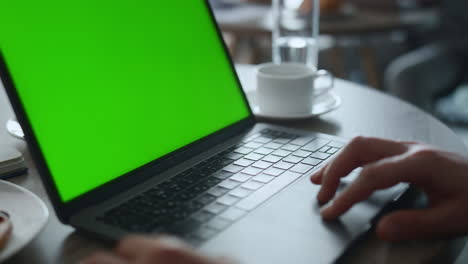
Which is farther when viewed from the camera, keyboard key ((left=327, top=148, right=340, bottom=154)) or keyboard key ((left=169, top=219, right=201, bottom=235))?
keyboard key ((left=327, top=148, right=340, bottom=154))

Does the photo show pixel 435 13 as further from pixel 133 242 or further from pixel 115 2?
pixel 133 242

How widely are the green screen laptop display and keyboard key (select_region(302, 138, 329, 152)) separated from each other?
0.12 meters

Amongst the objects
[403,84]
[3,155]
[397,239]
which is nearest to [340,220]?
[397,239]

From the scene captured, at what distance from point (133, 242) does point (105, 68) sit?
0.85 ft

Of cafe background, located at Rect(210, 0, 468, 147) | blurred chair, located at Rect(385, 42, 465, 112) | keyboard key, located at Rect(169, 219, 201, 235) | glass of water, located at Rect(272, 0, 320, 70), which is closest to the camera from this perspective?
keyboard key, located at Rect(169, 219, 201, 235)

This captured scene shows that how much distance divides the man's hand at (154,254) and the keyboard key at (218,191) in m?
0.16

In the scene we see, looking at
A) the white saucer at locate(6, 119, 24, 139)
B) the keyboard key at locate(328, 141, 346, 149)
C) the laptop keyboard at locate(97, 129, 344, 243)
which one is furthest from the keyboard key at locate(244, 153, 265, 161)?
the white saucer at locate(6, 119, 24, 139)

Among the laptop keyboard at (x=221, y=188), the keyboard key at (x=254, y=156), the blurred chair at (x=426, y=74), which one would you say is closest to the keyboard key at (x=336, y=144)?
the laptop keyboard at (x=221, y=188)

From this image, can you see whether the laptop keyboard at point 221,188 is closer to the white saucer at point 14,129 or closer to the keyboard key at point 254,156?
the keyboard key at point 254,156

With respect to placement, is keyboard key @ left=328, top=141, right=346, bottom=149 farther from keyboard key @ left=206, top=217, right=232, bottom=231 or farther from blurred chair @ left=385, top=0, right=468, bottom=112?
blurred chair @ left=385, top=0, right=468, bottom=112

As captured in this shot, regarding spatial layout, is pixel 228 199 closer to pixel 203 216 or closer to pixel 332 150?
pixel 203 216

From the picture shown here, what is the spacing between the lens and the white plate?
405mm

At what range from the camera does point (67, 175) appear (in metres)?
0.49

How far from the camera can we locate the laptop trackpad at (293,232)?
1.36ft
